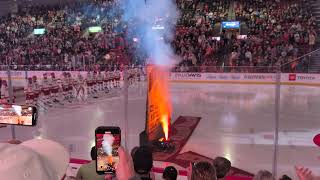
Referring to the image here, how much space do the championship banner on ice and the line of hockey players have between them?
5435 millimetres

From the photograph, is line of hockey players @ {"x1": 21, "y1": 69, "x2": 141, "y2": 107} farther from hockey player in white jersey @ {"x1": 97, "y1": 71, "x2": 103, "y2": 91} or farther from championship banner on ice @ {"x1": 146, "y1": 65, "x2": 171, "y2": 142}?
championship banner on ice @ {"x1": 146, "y1": 65, "x2": 171, "y2": 142}

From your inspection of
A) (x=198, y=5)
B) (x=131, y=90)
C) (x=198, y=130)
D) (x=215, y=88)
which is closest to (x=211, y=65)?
(x=215, y=88)

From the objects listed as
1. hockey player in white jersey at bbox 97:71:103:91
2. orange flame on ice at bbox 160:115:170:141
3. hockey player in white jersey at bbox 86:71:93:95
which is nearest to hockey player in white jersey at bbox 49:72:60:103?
hockey player in white jersey at bbox 86:71:93:95

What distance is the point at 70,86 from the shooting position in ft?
43.8

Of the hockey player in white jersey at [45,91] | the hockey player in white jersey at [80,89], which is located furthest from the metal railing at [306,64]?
the hockey player in white jersey at [45,91]

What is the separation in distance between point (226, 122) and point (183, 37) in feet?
36.9

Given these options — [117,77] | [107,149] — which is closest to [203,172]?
[107,149]

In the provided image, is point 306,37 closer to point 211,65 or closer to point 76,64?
point 211,65

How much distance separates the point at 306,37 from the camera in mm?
18516

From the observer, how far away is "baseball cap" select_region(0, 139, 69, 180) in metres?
1.24

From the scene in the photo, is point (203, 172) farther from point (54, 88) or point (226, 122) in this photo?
point (54, 88)

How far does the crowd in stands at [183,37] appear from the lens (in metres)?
17.2

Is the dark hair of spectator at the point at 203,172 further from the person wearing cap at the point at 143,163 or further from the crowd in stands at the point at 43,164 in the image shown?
the person wearing cap at the point at 143,163

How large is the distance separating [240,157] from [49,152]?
5.95 meters
